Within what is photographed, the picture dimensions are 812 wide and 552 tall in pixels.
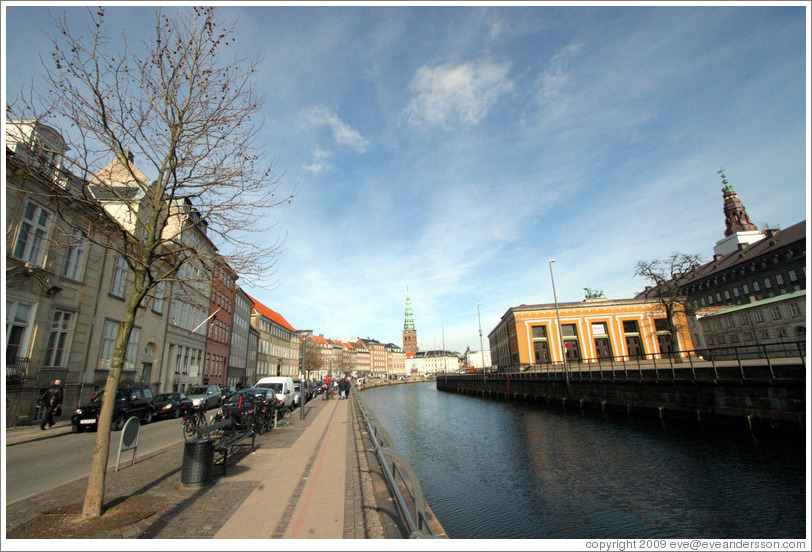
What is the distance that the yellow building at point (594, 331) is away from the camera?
60.9m

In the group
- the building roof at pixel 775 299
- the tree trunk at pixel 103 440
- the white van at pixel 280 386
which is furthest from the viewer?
the building roof at pixel 775 299

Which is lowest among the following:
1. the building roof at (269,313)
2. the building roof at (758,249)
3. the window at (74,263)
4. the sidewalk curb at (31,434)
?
the sidewalk curb at (31,434)

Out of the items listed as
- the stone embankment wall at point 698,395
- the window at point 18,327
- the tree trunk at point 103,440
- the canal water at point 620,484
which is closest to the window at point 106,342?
the window at point 18,327

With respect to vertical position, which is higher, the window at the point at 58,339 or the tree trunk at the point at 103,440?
the window at the point at 58,339

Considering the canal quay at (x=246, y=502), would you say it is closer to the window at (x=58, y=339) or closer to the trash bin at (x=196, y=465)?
the trash bin at (x=196, y=465)

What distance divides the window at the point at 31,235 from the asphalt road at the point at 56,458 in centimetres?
832

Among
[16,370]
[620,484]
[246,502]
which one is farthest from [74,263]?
[620,484]

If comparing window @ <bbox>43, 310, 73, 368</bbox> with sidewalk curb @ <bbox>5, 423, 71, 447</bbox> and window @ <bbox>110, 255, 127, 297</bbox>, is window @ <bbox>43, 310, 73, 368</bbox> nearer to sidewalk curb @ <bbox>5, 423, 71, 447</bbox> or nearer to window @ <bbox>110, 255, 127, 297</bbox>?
sidewalk curb @ <bbox>5, 423, 71, 447</bbox>

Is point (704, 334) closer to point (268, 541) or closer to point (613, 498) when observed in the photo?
point (613, 498)

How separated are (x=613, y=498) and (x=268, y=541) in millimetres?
8654

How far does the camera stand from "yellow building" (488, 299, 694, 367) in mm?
60906

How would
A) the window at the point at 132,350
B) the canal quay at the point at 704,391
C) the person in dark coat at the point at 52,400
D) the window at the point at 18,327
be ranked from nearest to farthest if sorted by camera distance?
the canal quay at the point at 704,391
the person in dark coat at the point at 52,400
the window at the point at 18,327
the window at the point at 132,350

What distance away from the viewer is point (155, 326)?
28.2m

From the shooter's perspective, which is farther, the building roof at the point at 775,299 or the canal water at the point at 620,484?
the building roof at the point at 775,299
